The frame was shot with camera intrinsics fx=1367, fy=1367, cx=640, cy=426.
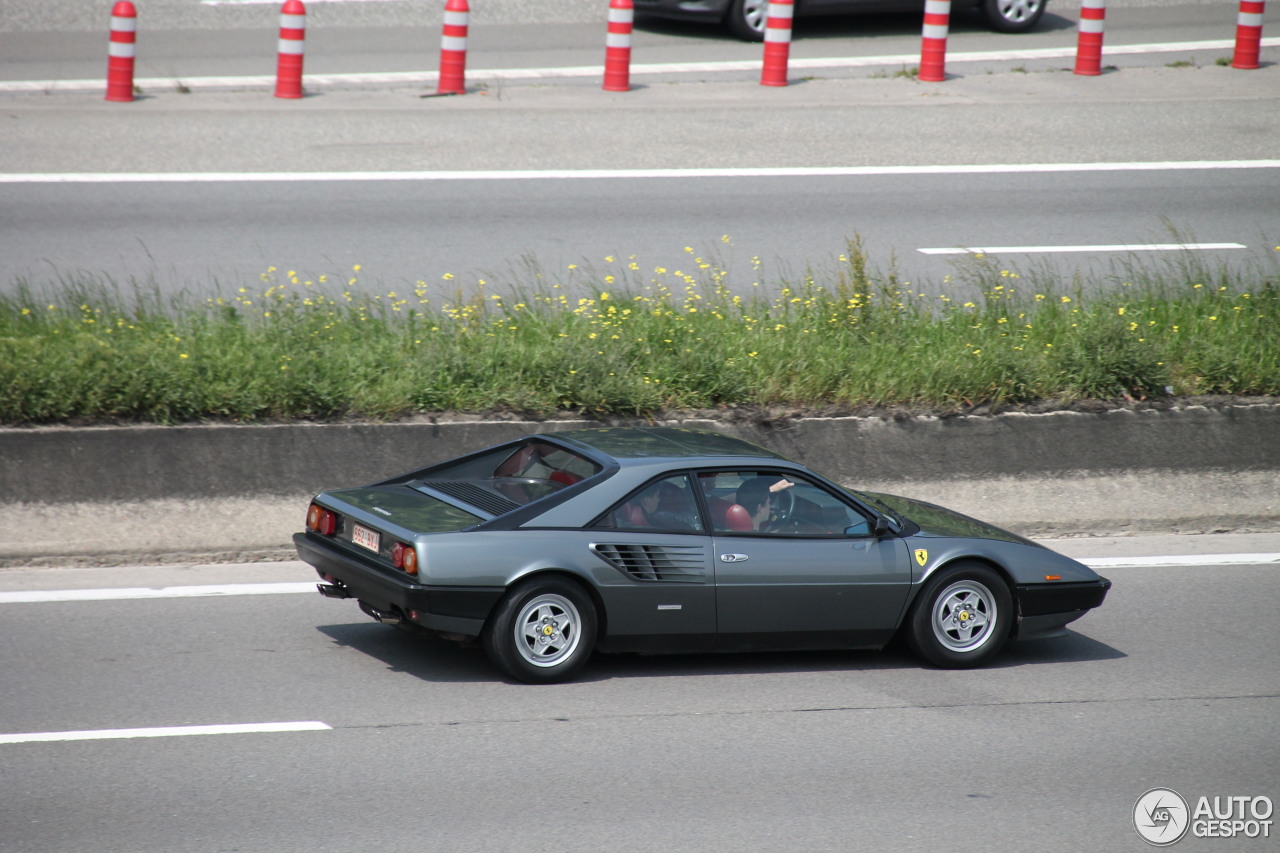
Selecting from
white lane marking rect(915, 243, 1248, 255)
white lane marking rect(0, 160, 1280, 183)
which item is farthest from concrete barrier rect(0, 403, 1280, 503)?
white lane marking rect(0, 160, 1280, 183)

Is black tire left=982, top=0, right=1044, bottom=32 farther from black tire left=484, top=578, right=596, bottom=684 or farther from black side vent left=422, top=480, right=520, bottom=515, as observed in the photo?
black tire left=484, top=578, right=596, bottom=684

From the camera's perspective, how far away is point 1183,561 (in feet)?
30.3

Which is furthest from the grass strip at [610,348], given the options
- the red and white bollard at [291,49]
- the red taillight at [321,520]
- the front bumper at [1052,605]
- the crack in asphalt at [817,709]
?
the red and white bollard at [291,49]

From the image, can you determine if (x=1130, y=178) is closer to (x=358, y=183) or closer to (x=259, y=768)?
(x=358, y=183)

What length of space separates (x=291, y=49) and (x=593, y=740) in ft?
46.5

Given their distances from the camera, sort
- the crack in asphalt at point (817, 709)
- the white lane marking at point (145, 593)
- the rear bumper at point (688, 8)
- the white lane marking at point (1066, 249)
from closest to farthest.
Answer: the crack in asphalt at point (817, 709)
the white lane marking at point (145, 593)
the white lane marking at point (1066, 249)
the rear bumper at point (688, 8)

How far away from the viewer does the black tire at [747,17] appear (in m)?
21.5

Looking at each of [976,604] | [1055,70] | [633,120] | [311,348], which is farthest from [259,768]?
[1055,70]

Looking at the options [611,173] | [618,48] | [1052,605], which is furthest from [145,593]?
[618,48]

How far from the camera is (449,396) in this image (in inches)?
365

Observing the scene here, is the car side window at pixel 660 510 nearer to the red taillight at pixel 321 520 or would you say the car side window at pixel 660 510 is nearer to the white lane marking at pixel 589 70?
the red taillight at pixel 321 520

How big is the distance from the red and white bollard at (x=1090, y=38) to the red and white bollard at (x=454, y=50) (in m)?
9.08

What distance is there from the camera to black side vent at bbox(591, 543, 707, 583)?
666 centimetres

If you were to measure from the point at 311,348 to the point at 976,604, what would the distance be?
16.1 ft
